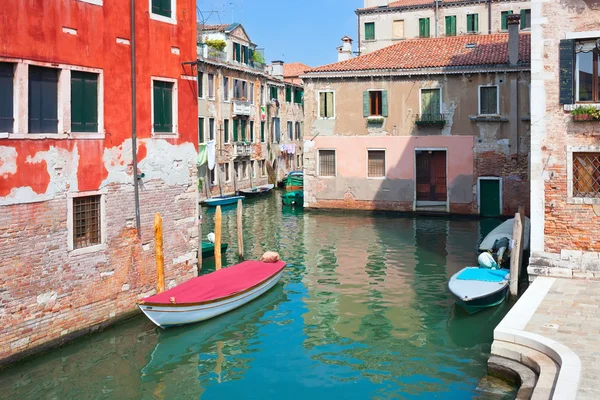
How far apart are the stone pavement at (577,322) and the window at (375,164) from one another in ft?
44.7

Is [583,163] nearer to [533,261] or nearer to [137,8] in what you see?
[533,261]

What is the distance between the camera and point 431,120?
23.2 meters

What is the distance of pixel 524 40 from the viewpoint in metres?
23.7

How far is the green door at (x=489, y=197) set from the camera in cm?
2258

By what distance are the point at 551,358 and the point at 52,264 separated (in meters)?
6.59

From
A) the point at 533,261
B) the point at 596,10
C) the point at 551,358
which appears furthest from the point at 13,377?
the point at 596,10

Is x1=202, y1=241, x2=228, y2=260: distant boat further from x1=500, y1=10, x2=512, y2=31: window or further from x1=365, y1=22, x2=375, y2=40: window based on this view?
x1=500, y1=10, x2=512, y2=31: window

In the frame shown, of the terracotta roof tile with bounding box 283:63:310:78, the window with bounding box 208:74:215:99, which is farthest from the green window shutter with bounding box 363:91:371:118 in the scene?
the terracotta roof tile with bounding box 283:63:310:78

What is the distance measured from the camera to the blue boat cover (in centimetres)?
1190

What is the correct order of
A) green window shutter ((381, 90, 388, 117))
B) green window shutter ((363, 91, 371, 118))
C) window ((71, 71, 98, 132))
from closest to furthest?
window ((71, 71, 98, 132)), green window shutter ((381, 90, 388, 117)), green window shutter ((363, 91, 371, 118))

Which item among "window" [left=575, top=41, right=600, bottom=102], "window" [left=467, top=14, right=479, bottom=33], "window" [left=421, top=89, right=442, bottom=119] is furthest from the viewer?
"window" [left=467, top=14, right=479, bottom=33]

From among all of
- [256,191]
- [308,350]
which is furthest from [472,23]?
[308,350]

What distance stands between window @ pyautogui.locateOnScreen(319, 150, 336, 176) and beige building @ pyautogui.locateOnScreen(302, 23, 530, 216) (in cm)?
Result: 4

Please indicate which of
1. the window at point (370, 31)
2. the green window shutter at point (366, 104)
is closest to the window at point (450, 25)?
the window at point (370, 31)
